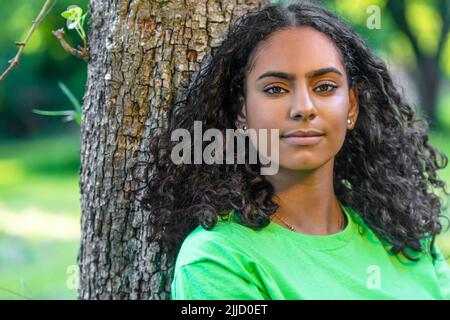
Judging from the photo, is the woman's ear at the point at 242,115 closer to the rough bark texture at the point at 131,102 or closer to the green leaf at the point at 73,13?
the rough bark texture at the point at 131,102

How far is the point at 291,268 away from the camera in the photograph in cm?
219

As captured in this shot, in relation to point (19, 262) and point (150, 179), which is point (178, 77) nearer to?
point (150, 179)

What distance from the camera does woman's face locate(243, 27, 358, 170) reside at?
223 centimetres

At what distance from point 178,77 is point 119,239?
58cm

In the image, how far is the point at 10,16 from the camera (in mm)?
12703

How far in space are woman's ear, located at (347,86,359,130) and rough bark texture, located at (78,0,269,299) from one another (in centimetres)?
47

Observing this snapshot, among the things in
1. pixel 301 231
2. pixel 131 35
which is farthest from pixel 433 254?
pixel 131 35

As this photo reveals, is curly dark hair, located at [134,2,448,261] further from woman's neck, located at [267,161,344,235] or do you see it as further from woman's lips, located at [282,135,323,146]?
woman's lips, located at [282,135,323,146]

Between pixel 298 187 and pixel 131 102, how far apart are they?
24.5 inches

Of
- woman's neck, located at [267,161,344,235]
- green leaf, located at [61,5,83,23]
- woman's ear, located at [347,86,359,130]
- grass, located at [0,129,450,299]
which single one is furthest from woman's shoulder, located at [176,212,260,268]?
green leaf, located at [61,5,83,23]

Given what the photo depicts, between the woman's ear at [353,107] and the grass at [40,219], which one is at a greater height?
the woman's ear at [353,107]

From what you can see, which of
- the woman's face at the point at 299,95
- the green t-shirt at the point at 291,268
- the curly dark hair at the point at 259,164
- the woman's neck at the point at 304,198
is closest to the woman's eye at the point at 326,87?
the woman's face at the point at 299,95

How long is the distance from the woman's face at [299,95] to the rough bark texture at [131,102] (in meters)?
0.30

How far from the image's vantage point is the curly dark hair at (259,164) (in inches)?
93.0
